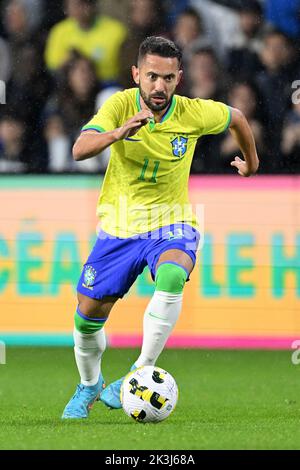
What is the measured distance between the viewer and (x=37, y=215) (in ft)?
34.4

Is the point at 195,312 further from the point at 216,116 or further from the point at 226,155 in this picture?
the point at 216,116

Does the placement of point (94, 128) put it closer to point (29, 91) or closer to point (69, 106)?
point (69, 106)

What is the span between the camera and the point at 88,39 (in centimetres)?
1070

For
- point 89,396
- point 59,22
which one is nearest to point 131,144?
point 89,396

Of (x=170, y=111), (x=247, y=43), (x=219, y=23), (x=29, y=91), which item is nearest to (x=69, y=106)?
(x=29, y=91)

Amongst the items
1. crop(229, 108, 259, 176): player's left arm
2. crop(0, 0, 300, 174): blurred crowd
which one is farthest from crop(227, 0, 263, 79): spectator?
crop(229, 108, 259, 176): player's left arm

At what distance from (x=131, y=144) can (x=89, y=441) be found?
1.78 meters

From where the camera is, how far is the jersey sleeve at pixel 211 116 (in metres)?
6.77

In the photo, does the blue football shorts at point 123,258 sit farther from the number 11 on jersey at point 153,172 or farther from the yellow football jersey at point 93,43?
the yellow football jersey at point 93,43

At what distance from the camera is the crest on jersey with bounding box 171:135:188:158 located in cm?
664

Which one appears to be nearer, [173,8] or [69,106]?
[173,8]

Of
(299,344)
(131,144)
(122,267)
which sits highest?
(131,144)

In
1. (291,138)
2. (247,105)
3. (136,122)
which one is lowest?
(291,138)

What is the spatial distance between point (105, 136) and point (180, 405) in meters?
2.02
